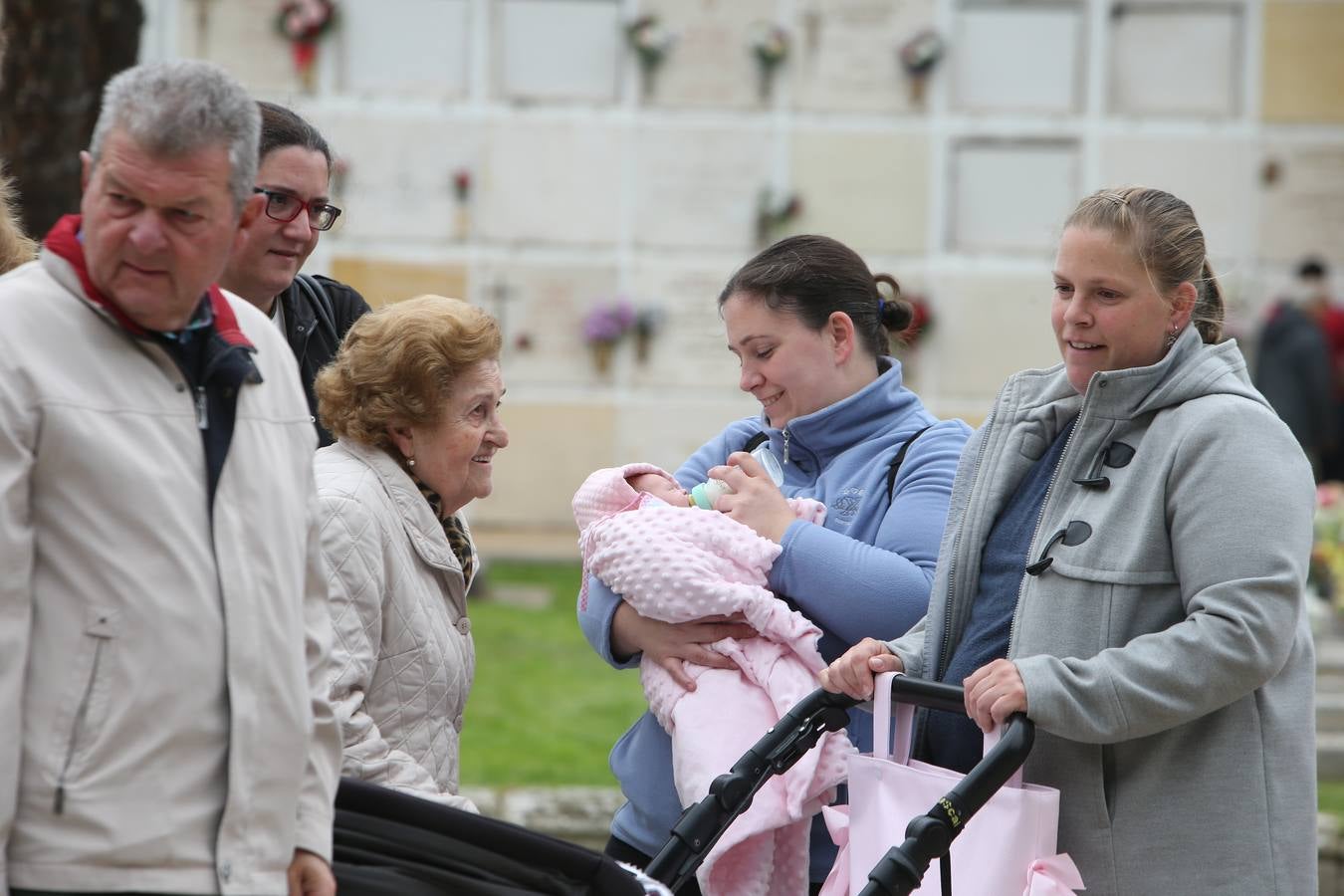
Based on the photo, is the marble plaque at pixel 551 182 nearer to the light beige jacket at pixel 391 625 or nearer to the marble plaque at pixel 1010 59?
the marble plaque at pixel 1010 59

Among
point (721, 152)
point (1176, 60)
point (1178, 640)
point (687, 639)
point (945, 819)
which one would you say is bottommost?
point (945, 819)

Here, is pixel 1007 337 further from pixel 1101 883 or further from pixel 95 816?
pixel 95 816

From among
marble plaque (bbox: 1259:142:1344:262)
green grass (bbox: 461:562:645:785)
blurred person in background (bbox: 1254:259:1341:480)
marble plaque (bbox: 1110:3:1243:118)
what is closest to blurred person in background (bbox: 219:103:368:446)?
green grass (bbox: 461:562:645:785)

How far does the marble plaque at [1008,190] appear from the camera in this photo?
481 inches

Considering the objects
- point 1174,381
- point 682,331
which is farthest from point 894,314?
point 682,331

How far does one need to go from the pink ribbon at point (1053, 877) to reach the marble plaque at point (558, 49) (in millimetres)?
10272

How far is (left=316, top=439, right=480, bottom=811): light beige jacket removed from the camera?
259 cm

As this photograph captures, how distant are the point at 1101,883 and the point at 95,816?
1.50 metres

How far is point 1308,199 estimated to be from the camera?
487 inches

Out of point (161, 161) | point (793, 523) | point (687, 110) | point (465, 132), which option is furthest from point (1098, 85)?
point (161, 161)

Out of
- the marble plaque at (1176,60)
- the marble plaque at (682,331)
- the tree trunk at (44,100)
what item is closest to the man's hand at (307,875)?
the tree trunk at (44,100)

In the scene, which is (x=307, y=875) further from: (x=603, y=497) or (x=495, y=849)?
(x=603, y=497)

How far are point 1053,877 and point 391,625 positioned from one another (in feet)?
3.67

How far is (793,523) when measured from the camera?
2992mm
